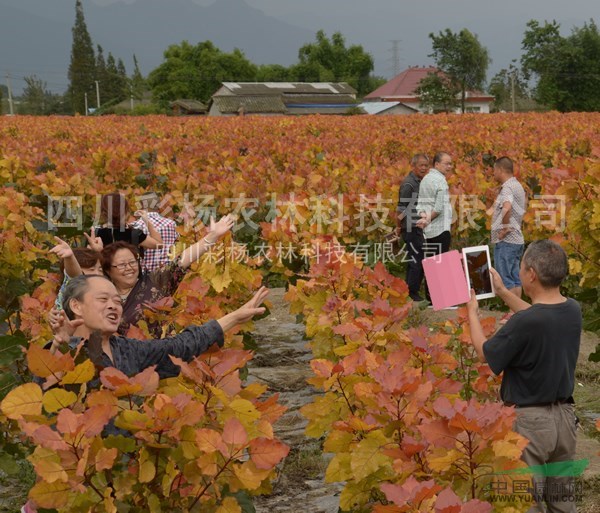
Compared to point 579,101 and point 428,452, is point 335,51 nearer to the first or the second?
point 579,101

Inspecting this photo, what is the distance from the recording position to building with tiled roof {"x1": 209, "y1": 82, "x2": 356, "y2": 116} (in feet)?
202

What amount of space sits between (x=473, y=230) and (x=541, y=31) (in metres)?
64.1

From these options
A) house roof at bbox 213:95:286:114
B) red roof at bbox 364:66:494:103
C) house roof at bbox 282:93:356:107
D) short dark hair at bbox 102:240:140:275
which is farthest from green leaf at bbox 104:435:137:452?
red roof at bbox 364:66:494:103

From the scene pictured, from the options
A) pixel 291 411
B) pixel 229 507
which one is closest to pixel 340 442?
pixel 229 507

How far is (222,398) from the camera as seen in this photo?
108 inches

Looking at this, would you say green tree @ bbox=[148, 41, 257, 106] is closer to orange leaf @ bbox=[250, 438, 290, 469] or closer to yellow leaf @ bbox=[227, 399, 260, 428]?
yellow leaf @ bbox=[227, 399, 260, 428]

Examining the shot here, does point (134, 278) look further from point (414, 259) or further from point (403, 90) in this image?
point (403, 90)

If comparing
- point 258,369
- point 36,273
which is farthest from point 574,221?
point 36,273

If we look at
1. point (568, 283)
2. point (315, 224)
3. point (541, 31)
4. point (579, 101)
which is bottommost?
point (568, 283)

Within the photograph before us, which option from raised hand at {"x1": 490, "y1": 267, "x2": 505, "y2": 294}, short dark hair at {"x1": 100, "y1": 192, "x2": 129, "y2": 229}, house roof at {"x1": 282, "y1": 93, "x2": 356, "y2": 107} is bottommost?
raised hand at {"x1": 490, "y1": 267, "x2": 505, "y2": 294}

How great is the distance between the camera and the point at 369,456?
Answer: 292 cm

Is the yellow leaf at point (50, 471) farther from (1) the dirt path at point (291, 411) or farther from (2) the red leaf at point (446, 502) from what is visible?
(1) the dirt path at point (291, 411)

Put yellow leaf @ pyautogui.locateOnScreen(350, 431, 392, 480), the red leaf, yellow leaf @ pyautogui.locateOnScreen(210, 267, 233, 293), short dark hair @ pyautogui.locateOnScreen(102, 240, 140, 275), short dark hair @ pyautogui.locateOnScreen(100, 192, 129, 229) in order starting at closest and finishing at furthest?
the red leaf < yellow leaf @ pyautogui.locateOnScreen(350, 431, 392, 480) < short dark hair @ pyautogui.locateOnScreen(102, 240, 140, 275) < short dark hair @ pyautogui.locateOnScreen(100, 192, 129, 229) < yellow leaf @ pyautogui.locateOnScreen(210, 267, 233, 293)

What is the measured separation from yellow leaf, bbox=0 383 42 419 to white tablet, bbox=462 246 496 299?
205 centimetres
